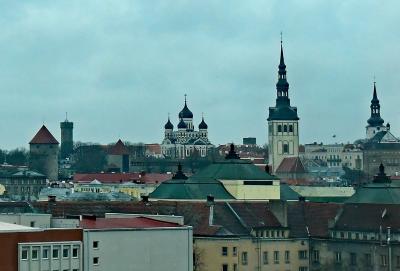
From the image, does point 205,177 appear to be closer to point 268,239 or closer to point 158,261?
point 268,239

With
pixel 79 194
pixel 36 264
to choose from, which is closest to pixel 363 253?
pixel 36 264

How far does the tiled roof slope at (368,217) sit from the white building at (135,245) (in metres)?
23.5

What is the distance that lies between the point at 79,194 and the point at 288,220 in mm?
56069

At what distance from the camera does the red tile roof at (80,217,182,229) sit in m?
86.1

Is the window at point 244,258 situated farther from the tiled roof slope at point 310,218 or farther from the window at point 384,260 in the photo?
the window at point 384,260

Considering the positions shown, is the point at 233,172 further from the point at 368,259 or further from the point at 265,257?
the point at 368,259

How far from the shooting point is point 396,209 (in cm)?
10981

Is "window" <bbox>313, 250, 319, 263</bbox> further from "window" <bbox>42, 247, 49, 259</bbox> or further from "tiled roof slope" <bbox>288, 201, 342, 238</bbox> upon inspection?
"window" <bbox>42, 247, 49, 259</bbox>

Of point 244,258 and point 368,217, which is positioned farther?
point 368,217

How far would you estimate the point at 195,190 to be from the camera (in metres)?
125

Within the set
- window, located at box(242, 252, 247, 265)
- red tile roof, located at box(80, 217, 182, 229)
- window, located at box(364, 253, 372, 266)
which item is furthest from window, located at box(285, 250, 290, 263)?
red tile roof, located at box(80, 217, 182, 229)

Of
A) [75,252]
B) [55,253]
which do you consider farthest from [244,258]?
[55,253]

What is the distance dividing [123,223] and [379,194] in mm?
33793

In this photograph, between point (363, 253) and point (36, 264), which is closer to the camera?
point (36, 264)
